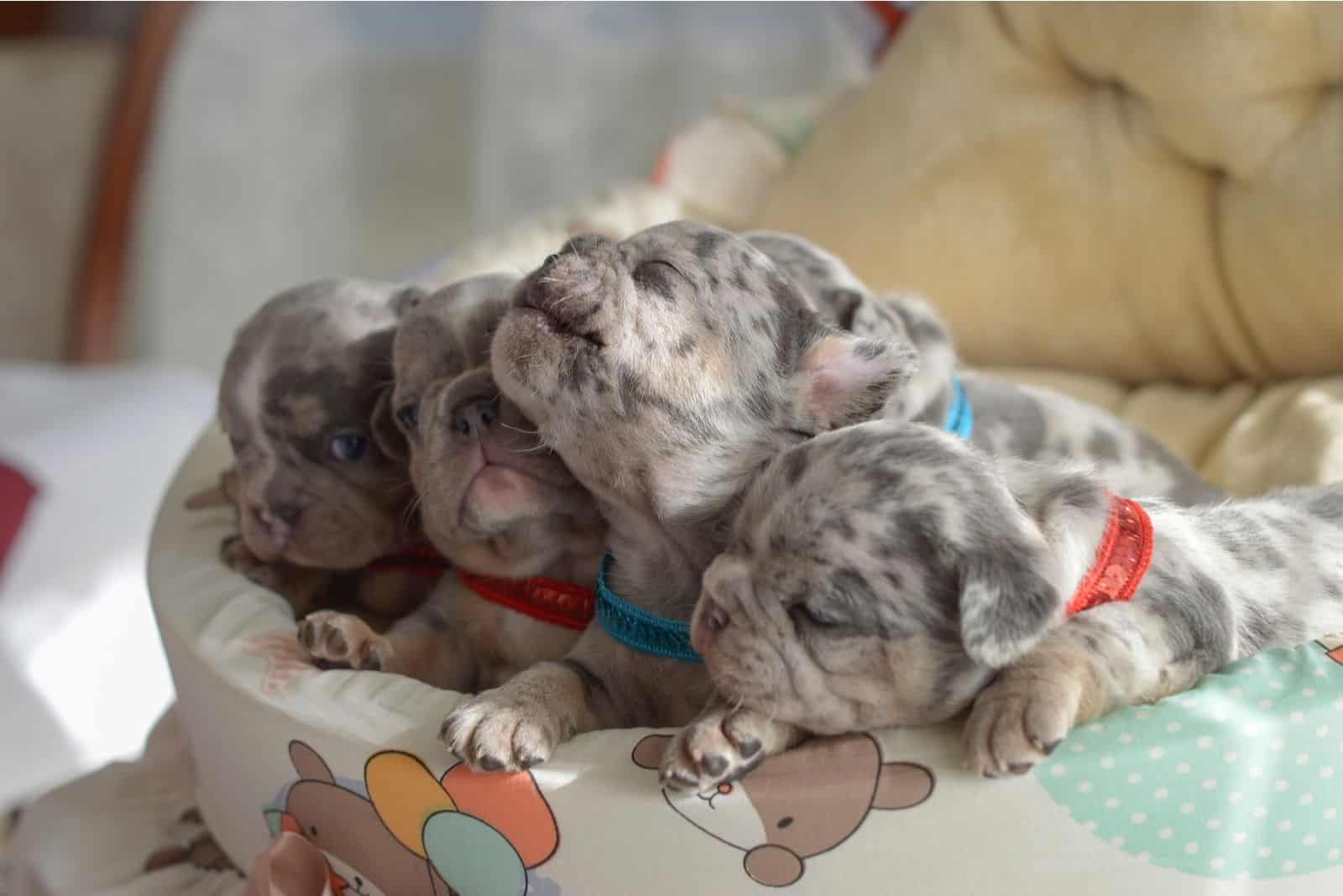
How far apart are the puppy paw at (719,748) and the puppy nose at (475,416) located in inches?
26.5

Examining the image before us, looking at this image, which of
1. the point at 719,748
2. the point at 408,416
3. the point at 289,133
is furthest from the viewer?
the point at 289,133

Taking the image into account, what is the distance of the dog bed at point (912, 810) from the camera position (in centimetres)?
157

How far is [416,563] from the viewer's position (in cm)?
276

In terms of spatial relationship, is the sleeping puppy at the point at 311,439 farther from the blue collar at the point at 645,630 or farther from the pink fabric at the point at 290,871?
the pink fabric at the point at 290,871

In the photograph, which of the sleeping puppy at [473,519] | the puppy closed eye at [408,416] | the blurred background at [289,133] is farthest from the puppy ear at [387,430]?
the blurred background at [289,133]

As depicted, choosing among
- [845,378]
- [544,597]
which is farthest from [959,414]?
[544,597]

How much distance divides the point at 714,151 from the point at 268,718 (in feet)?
9.60

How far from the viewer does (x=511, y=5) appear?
658cm

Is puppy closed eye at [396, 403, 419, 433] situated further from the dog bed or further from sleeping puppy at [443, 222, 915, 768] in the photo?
the dog bed

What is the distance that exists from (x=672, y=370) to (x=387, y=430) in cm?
76

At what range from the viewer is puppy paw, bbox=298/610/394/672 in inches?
83.7

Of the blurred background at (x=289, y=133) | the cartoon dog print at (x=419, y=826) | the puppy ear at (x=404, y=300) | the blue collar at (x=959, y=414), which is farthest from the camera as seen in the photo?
the blurred background at (x=289, y=133)

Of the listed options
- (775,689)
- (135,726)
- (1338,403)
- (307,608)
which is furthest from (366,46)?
(775,689)

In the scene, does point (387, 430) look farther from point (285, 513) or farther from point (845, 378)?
point (845, 378)
